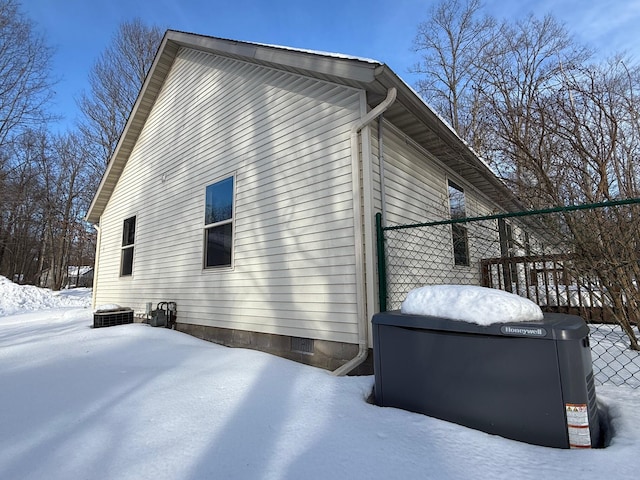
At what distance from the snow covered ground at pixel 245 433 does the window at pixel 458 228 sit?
373 centimetres

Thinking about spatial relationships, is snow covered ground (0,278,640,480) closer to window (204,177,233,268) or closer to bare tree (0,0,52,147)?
window (204,177,233,268)

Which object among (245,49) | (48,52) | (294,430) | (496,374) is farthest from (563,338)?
(48,52)

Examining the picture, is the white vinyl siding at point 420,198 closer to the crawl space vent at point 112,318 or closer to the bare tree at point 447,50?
the crawl space vent at point 112,318

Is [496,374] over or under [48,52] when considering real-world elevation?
under

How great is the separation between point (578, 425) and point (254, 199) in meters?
4.21

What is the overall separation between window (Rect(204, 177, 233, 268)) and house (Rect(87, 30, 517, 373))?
1.2 inches

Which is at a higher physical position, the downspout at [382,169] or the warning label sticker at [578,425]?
the downspout at [382,169]

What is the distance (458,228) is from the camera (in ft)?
19.4

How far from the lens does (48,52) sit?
1620cm

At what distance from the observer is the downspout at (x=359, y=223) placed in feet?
11.0

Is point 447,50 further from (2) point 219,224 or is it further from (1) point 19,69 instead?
(1) point 19,69

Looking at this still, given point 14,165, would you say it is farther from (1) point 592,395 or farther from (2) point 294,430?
(1) point 592,395

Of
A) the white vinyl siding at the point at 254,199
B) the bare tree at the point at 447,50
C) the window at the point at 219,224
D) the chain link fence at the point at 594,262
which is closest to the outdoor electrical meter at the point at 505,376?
the chain link fence at the point at 594,262

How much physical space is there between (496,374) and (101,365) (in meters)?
3.61
